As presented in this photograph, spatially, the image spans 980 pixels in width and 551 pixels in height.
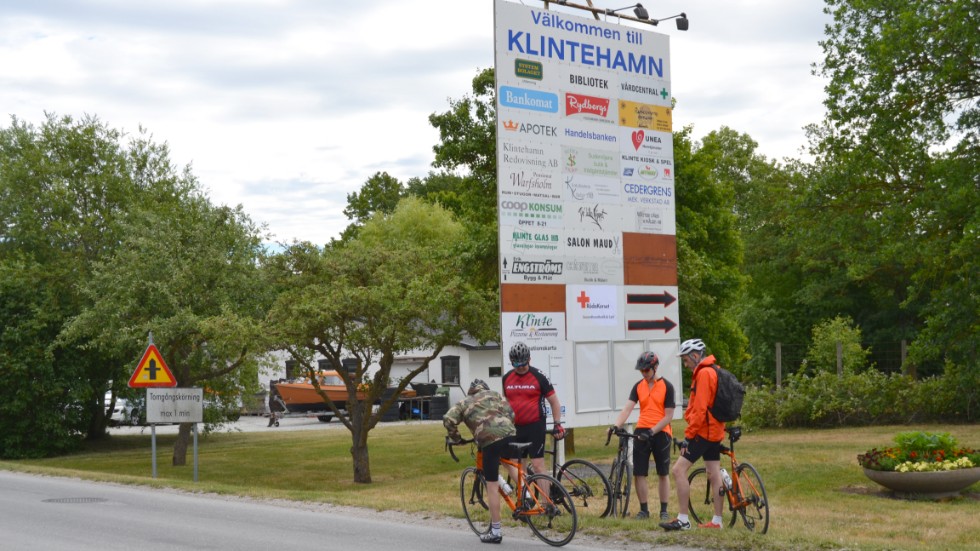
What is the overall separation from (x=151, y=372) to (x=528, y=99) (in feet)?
32.1

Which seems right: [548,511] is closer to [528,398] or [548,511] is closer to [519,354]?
[528,398]

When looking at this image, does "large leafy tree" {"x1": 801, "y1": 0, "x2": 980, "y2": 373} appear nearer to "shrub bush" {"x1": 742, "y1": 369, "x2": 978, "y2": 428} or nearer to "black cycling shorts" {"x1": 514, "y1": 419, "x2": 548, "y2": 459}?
"shrub bush" {"x1": 742, "y1": 369, "x2": 978, "y2": 428}

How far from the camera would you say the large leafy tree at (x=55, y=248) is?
108ft

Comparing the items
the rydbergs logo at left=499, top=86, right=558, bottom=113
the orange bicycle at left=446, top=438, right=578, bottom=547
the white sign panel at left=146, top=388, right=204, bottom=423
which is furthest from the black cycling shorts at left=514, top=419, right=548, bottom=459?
the white sign panel at left=146, top=388, right=204, bottom=423

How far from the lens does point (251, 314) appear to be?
25875 mm

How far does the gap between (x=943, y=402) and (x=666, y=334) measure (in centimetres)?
1327

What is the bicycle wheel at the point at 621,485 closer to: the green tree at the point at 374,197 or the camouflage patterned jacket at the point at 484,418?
the camouflage patterned jacket at the point at 484,418

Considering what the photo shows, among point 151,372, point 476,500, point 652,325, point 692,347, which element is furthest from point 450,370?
point 692,347

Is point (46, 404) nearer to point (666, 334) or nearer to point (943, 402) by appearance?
point (666, 334)

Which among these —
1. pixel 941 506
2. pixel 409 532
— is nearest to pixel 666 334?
pixel 941 506

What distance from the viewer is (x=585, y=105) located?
15.5m

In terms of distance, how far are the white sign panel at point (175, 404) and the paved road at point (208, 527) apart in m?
4.82

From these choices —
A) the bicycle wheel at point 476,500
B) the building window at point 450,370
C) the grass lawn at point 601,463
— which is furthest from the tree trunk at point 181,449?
the building window at point 450,370

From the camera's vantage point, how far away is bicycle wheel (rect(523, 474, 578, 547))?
9688mm
